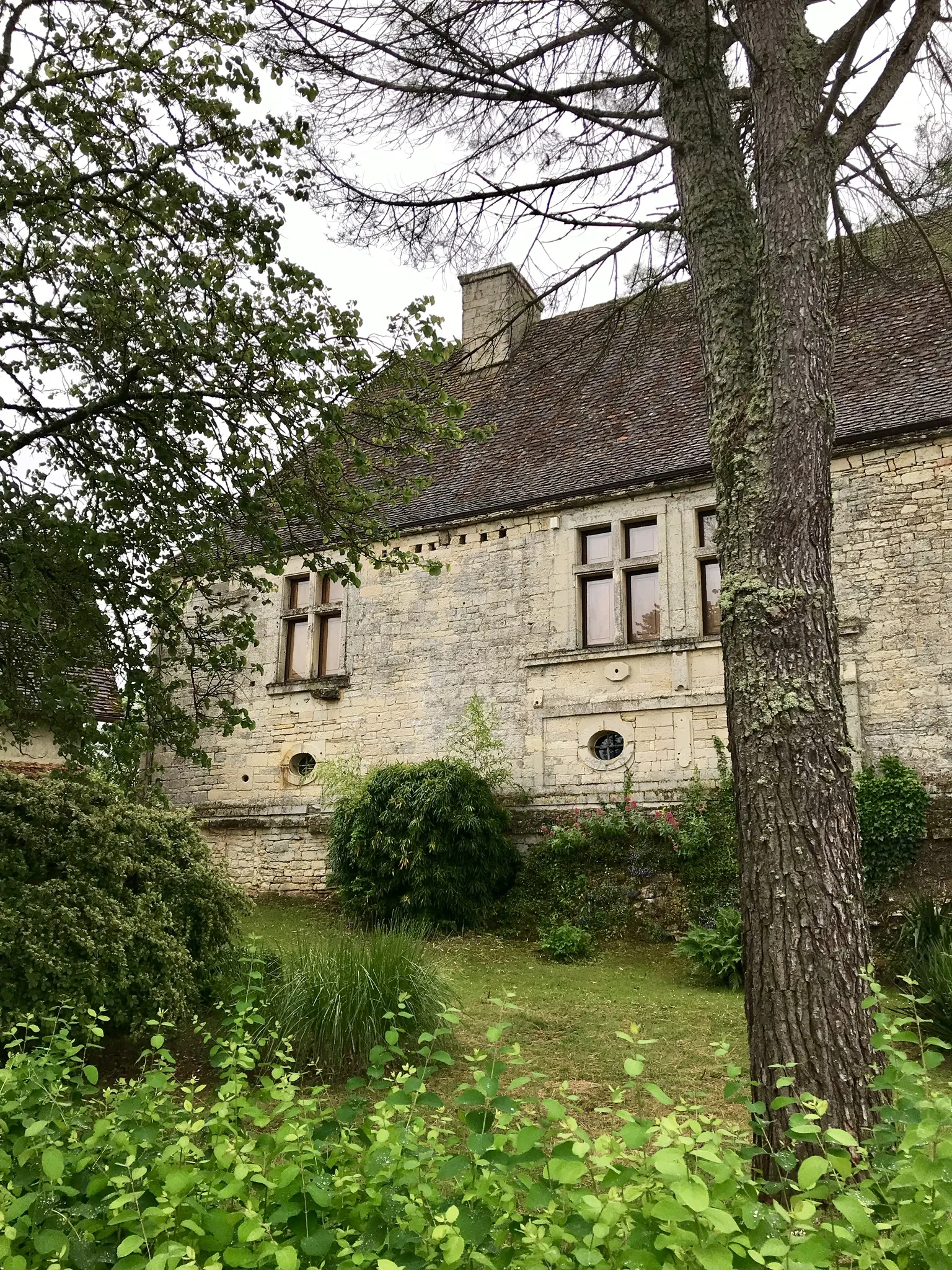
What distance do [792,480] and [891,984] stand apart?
19.5 feet

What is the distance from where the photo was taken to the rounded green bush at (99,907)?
14.4 ft

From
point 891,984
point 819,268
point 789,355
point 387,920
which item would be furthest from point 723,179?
point 387,920

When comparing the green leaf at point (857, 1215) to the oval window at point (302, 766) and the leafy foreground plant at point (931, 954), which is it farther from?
the oval window at point (302, 766)

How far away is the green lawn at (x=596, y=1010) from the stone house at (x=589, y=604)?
2.11 meters

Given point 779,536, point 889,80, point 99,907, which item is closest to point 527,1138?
point 779,536

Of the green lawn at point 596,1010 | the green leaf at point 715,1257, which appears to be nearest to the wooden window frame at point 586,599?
the green lawn at point 596,1010

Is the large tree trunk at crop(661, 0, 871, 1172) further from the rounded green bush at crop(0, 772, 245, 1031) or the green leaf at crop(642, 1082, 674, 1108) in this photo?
the rounded green bush at crop(0, 772, 245, 1031)

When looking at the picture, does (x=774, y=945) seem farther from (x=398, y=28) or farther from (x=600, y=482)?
(x=600, y=482)

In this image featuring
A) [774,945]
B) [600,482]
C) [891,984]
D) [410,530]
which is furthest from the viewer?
[410,530]

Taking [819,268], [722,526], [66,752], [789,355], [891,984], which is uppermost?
[819,268]

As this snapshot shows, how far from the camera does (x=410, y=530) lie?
12703 mm

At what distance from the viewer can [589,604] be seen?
1181 centimetres

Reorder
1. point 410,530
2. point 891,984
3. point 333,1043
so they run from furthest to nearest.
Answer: point 410,530
point 891,984
point 333,1043

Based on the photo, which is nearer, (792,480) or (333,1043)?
(792,480)
